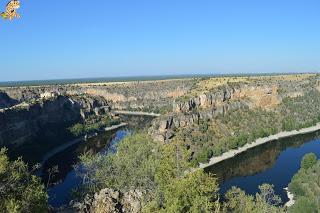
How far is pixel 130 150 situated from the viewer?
79062 millimetres

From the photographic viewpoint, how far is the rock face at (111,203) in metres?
36.5

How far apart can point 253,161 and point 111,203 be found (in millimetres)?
79742

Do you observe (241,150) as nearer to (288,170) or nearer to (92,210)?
(288,170)

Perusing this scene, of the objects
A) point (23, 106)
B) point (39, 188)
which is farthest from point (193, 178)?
point (23, 106)

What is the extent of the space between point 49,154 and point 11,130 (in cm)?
1310

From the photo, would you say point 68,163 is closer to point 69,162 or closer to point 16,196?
point 69,162

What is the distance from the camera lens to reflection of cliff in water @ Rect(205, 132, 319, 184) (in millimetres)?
98688

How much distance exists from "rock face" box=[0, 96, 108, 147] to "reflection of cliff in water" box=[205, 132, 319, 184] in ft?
190

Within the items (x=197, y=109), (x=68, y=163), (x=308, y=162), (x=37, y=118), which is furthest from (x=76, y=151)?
(x=308, y=162)

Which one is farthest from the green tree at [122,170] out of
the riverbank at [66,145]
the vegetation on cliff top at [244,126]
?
the riverbank at [66,145]

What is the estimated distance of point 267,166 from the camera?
343 ft

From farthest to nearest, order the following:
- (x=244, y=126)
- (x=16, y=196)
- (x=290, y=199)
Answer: (x=244, y=126), (x=290, y=199), (x=16, y=196)

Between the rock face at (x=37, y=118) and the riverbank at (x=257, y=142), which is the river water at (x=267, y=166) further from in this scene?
the rock face at (x=37, y=118)

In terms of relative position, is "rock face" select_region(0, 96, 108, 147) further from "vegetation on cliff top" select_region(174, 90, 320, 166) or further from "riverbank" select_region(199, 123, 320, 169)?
"riverbank" select_region(199, 123, 320, 169)
